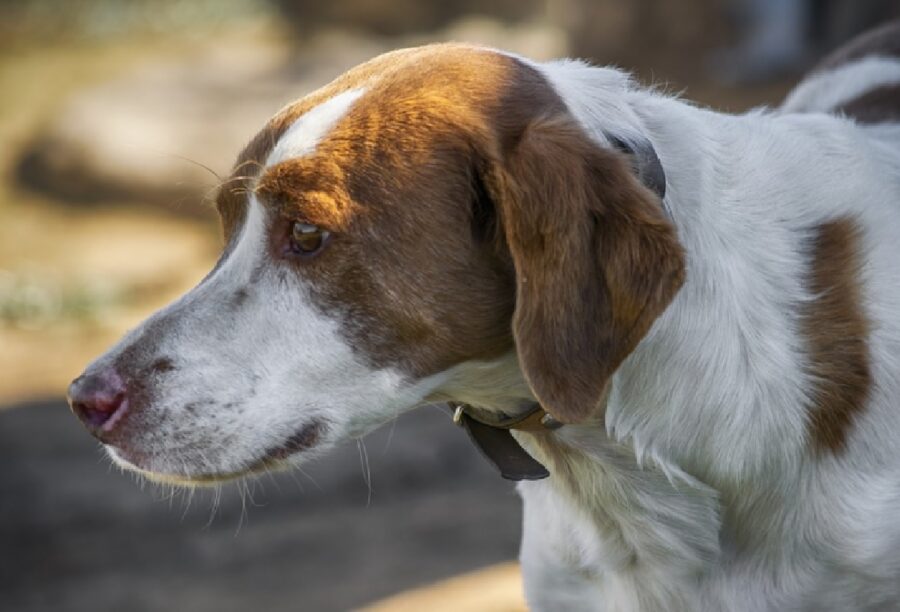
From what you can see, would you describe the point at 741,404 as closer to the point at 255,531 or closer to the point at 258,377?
the point at 258,377

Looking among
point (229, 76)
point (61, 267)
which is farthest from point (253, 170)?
point (229, 76)

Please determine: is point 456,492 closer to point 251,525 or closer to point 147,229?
point 251,525

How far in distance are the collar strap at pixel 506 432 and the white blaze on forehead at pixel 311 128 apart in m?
0.60

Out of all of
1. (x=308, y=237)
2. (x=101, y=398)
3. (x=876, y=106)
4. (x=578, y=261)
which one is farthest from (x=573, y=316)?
(x=876, y=106)

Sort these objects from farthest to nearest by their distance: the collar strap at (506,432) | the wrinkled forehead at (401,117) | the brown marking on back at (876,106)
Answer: the brown marking on back at (876,106)
the collar strap at (506,432)
the wrinkled forehead at (401,117)

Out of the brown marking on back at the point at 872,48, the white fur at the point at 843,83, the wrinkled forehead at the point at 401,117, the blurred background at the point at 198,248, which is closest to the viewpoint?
the wrinkled forehead at the point at 401,117

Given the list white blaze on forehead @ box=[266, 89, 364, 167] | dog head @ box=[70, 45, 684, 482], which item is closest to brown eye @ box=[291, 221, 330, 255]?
dog head @ box=[70, 45, 684, 482]

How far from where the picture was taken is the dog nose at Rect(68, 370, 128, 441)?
265cm

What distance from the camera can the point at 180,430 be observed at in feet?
8.73

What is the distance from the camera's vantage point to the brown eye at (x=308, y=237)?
2.61 meters

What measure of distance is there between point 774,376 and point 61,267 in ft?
23.6

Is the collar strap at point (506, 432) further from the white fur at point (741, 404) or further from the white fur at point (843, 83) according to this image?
the white fur at point (843, 83)

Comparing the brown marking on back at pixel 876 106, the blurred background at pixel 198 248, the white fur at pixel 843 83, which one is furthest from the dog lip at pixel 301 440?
the white fur at pixel 843 83

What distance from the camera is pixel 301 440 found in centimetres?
267
